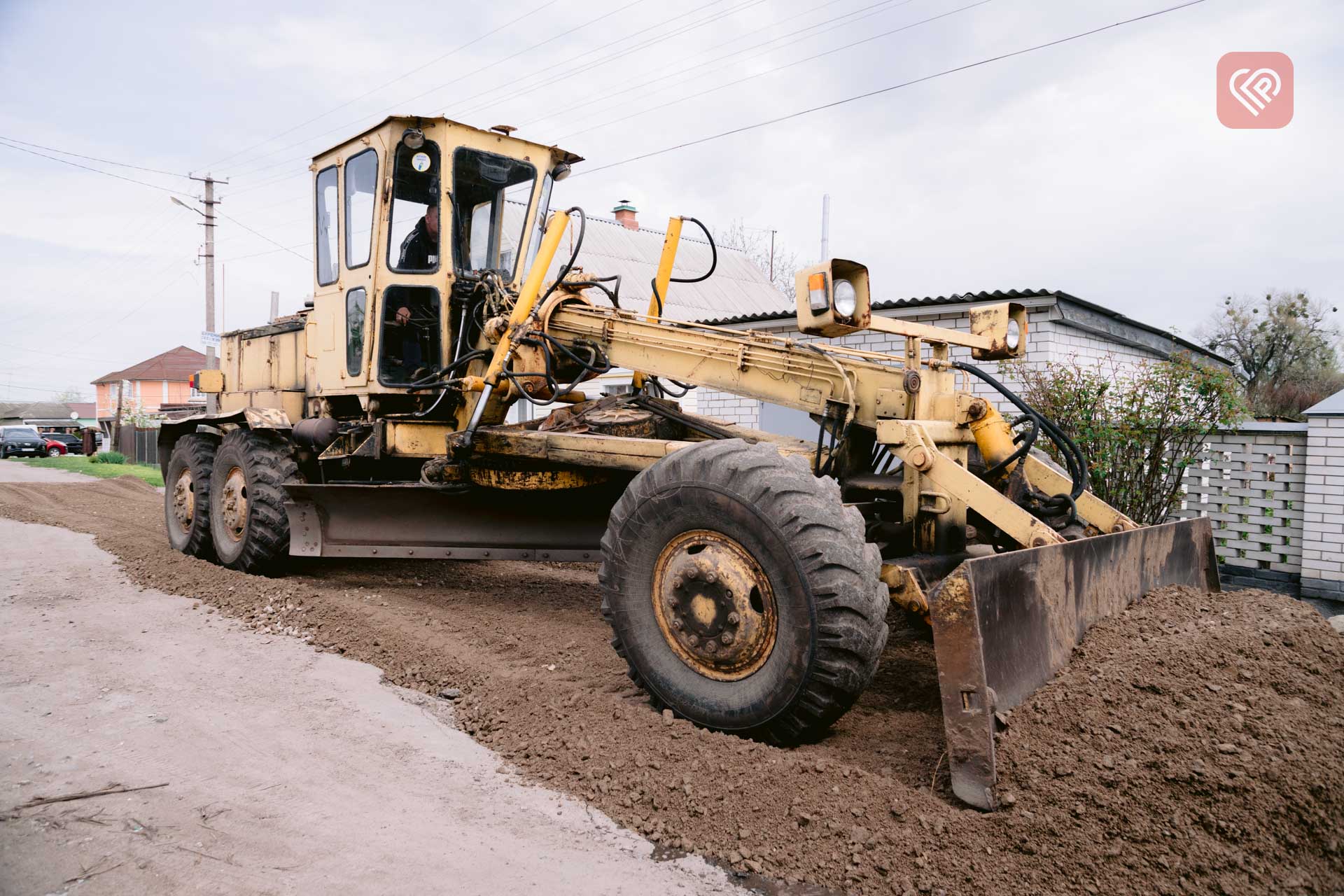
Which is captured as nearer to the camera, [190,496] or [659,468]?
[659,468]

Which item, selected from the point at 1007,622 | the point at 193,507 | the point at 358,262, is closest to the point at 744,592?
the point at 1007,622

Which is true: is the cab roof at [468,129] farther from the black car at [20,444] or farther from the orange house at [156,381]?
the orange house at [156,381]

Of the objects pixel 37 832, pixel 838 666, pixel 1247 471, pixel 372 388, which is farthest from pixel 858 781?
pixel 1247 471

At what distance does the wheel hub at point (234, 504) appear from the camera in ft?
24.4

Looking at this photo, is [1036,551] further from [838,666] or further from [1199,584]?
[1199,584]

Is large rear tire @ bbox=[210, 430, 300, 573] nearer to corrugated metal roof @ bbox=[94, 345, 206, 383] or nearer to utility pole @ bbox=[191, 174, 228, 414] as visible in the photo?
utility pole @ bbox=[191, 174, 228, 414]

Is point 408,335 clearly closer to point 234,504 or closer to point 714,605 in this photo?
point 234,504

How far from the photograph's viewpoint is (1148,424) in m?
7.41

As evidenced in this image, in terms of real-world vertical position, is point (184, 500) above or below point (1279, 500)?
below

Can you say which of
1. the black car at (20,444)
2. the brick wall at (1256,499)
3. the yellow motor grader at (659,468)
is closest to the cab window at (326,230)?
the yellow motor grader at (659,468)

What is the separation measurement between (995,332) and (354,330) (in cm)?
482

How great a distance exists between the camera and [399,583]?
7.34 m

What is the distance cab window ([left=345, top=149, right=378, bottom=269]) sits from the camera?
6.68 meters

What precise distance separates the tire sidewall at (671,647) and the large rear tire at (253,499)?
4066 mm
